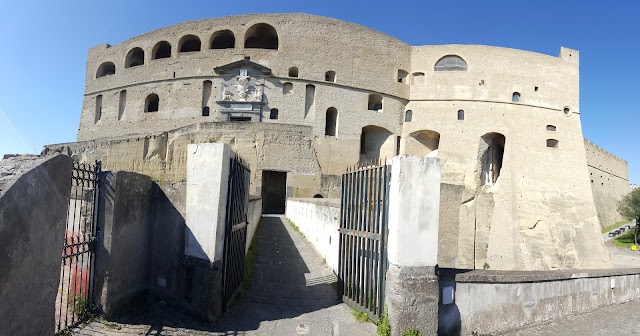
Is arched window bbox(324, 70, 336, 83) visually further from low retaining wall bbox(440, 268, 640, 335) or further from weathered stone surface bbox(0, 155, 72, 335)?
weathered stone surface bbox(0, 155, 72, 335)

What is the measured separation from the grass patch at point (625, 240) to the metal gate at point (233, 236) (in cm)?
2736

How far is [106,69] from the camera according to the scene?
2748 centimetres

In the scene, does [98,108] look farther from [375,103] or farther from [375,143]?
[375,143]

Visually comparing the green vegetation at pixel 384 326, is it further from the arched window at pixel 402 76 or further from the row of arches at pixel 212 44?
the row of arches at pixel 212 44

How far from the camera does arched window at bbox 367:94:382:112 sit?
80.1 ft

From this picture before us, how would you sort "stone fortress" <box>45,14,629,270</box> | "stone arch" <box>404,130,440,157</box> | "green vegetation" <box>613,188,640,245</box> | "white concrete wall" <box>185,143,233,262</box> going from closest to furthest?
"white concrete wall" <box>185,143,233,262</box>
"stone fortress" <box>45,14,629,270</box>
"green vegetation" <box>613,188,640,245</box>
"stone arch" <box>404,130,440,157</box>

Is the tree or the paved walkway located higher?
the tree

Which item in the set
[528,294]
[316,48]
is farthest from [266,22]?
[528,294]

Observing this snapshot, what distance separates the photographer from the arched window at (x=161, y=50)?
24.7 metres

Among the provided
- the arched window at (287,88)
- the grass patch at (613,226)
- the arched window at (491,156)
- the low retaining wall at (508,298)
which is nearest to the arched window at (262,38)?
the arched window at (287,88)

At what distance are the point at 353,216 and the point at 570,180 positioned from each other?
21.8m

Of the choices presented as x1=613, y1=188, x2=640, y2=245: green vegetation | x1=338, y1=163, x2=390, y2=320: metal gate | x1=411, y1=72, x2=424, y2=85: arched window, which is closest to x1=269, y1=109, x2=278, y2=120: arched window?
x1=411, y1=72, x2=424, y2=85: arched window

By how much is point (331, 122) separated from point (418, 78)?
7.03 meters

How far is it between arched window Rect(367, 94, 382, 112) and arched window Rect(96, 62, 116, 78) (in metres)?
20.2
